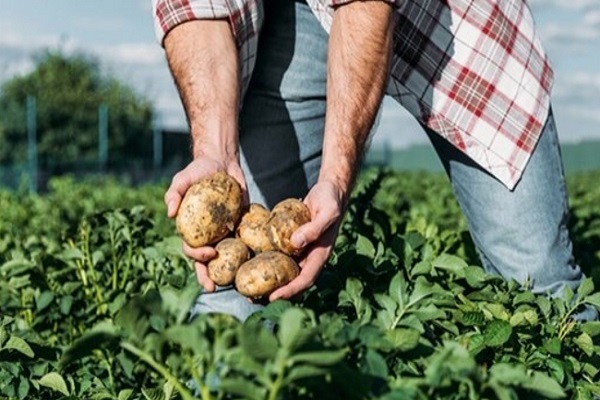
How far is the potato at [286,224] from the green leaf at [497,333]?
40cm

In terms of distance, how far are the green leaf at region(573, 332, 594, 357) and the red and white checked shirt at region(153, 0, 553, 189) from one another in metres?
0.82

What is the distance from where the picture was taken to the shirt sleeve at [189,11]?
2.78 metres

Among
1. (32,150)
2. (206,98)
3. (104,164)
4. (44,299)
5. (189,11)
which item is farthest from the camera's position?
(104,164)

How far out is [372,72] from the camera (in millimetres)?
2492

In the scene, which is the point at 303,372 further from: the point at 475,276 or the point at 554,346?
the point at 475,276

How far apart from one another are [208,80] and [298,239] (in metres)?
0.65

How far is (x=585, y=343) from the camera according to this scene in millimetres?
2293

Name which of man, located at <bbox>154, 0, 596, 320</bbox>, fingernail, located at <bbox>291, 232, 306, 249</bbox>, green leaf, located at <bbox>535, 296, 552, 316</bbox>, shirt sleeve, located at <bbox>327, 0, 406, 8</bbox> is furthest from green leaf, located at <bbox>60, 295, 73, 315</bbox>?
green leaf, located at <bbox>535, 296, 552, 316</bbox>

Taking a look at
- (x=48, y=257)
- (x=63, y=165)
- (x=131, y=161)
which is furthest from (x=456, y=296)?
(x=131, y=161)

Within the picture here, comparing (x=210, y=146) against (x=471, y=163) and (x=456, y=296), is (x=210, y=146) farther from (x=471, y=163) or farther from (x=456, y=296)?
(x=471, y=163)

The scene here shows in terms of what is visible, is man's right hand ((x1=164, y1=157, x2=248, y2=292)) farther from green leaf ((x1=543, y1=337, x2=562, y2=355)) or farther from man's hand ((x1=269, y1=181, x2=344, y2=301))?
green leaf ((x1=543, y1=337, x2=562, y2=355))

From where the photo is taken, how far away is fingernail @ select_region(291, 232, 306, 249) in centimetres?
214

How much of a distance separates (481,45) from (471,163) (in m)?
0.34

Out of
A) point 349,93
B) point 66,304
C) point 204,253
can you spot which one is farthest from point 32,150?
point 204,253
